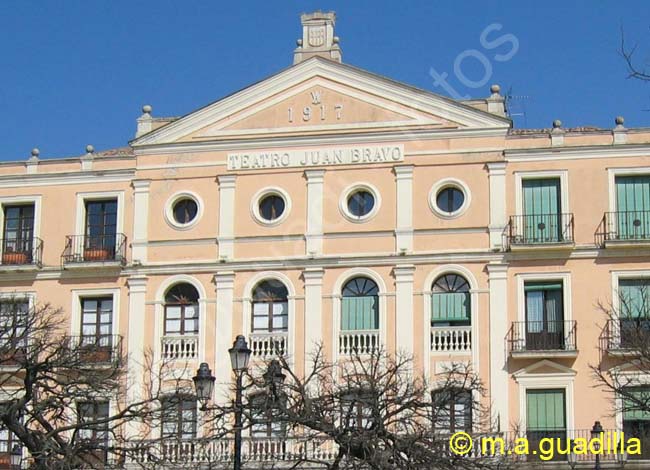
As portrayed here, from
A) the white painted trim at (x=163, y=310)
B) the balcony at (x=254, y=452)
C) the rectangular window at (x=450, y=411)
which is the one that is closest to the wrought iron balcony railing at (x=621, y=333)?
the rectangular window at (x=450, y=411)

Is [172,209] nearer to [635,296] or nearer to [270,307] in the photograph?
[270,307]

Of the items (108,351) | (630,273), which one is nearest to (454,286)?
(630,273)

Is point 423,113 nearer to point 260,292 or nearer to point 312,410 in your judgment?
point 260,292

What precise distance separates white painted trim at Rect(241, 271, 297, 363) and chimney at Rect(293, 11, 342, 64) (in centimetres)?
713

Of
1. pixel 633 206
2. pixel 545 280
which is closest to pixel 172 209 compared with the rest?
pixel 545 280

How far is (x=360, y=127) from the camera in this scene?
164 feet

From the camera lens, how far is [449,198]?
49562 millimetres

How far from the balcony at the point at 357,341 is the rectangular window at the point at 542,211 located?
18.4 feet

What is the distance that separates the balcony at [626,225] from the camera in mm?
47906

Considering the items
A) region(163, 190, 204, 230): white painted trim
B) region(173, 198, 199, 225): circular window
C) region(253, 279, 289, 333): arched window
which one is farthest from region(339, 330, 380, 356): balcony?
region(173, 198, 199, 225): circular window

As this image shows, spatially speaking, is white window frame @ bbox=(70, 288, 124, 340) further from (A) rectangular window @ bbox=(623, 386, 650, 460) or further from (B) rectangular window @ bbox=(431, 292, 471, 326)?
(A) rectangular window @ bbox=(623, 386, 650, 460)

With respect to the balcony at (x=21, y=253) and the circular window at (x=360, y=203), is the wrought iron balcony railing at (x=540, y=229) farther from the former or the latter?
the balcony at (x=21, y=253)

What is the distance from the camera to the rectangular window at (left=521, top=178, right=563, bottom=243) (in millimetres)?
48438

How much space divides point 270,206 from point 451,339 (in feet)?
24.2
